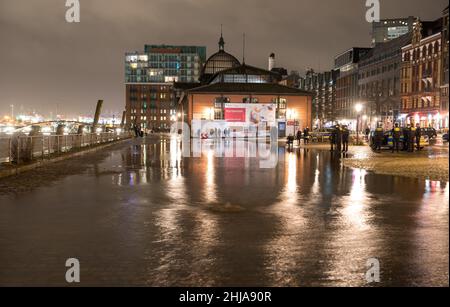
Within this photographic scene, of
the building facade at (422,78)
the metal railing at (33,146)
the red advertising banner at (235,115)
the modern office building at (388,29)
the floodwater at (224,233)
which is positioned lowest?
the floodwater at (224,233)

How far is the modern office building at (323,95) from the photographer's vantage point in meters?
147

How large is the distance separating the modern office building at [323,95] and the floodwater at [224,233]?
130190 mm

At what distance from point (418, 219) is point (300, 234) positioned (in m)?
2.67

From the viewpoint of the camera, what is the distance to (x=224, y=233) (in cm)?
824

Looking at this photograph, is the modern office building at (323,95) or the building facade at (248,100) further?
the modern office building at (323,95)

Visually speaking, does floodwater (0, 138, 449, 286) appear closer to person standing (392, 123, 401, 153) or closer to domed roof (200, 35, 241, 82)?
person standing (392, 123, 401, 153)

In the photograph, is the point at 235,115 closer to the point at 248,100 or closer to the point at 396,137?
the point at 248,100

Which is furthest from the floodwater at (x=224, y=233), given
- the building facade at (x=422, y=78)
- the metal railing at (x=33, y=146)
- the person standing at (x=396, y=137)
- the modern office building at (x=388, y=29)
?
the modern office building at (x=388, y=29)

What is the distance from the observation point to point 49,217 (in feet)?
31.6

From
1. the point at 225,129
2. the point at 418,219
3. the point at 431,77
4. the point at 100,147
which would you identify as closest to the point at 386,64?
the point at 431,77

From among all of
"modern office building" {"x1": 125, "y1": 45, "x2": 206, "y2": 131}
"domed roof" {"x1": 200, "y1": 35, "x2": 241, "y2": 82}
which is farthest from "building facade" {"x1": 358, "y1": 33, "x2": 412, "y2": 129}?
"modern office building" {"x1": 125, "y1": 45, "x2": 206, "y2": 131}

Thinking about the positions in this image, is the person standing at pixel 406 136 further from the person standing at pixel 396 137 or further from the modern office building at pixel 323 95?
the modern office building at pixel 323 95

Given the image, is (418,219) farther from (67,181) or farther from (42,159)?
(42,159)

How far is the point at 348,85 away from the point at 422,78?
4898 cm
